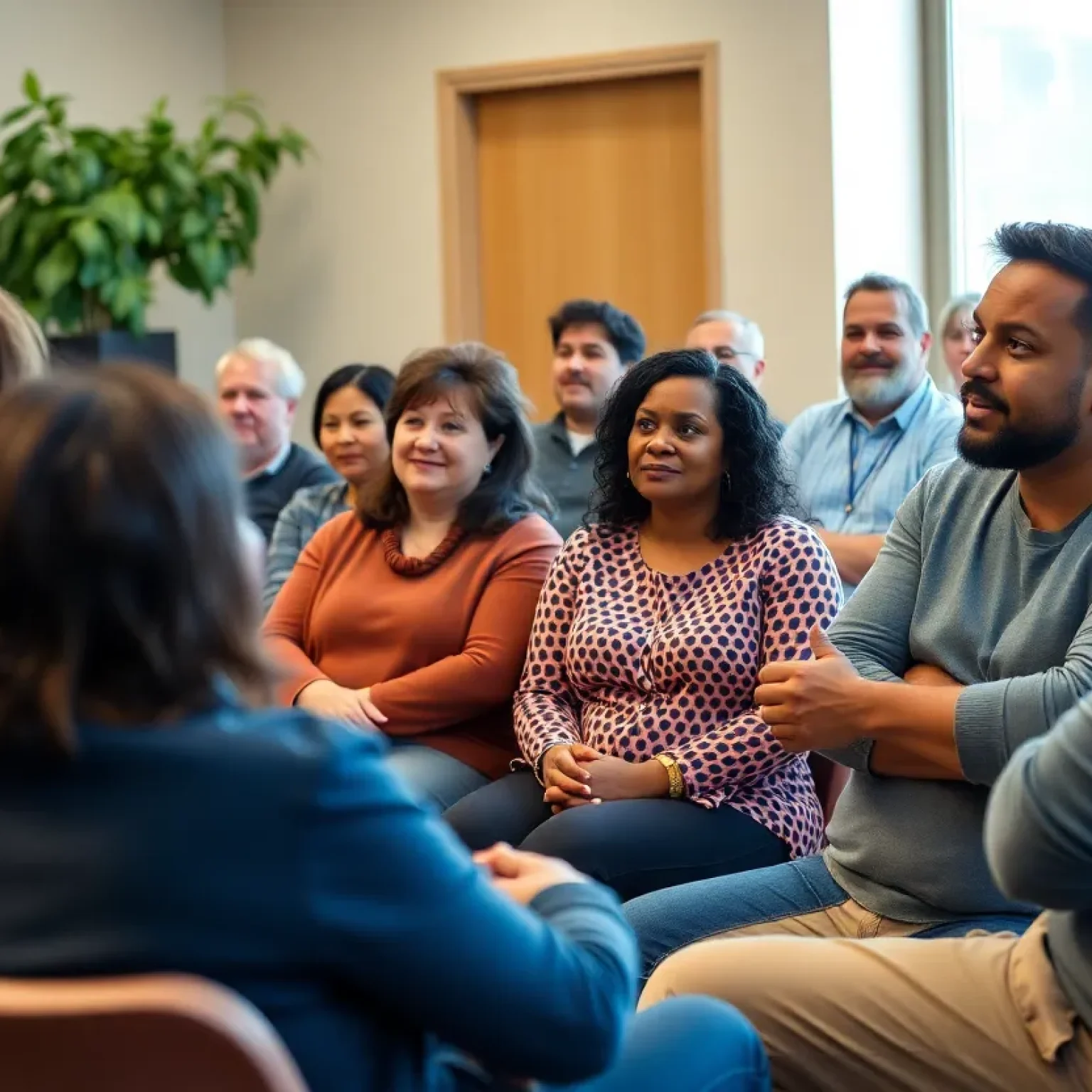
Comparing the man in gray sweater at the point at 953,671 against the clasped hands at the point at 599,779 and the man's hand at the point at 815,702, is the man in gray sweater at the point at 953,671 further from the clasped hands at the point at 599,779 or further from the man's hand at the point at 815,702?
the clasped hands at the point at 599,779

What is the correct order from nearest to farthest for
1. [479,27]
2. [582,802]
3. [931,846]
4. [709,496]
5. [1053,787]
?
[1053,787], [931,846], [582,802], [709,496], [479,27]

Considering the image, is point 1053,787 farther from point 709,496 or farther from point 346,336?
point 346,336

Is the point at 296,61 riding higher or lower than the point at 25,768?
higher

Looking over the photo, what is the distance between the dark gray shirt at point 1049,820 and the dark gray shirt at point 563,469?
116 inches

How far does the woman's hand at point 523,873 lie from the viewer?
1.27 metres

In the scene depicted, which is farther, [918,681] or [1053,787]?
[918,681]

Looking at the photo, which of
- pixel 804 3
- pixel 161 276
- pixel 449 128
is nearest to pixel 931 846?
pixel 804 3

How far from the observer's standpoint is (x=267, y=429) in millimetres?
Answer: 4238

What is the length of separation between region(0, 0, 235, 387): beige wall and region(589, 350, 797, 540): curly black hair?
11.0ft

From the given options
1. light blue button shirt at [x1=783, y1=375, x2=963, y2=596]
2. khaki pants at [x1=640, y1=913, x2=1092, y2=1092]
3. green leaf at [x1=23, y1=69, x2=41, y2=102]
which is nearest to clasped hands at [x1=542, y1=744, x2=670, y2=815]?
khaki pants at [x1=640, y1=913, x2=1092, y2=1092]

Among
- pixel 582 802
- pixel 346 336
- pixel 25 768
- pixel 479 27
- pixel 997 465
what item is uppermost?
pixel 479 27

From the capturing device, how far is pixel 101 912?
979 mm

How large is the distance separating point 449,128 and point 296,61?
744mm

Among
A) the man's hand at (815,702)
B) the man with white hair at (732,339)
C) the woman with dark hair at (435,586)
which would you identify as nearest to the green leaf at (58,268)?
the man with white hair at (732,339)
